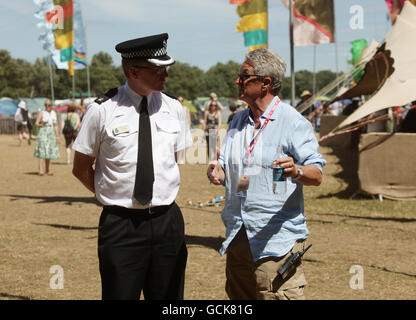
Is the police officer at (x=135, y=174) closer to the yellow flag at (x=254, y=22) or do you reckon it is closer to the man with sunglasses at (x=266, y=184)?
the man with sunglasses at (x=266, y=184)

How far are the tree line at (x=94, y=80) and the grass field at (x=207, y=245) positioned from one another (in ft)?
143

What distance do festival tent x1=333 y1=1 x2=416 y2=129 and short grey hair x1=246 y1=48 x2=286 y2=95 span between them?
7174mm

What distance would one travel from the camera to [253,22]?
36.6 feet

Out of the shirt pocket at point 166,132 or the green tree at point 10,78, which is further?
the green tree at point 10,78

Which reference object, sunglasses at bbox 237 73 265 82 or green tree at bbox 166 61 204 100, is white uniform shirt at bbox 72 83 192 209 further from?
green tree at bbox 166 61 204 100

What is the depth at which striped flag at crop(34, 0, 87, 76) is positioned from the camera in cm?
1944

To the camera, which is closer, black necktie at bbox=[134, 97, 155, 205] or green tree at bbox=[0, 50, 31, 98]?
black necktie at bbox=[134, 97, 155, 205]

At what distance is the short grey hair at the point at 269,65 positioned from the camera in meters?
3.45

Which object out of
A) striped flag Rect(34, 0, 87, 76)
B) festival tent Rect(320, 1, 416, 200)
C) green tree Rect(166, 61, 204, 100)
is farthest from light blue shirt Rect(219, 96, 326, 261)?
green tree Rect(166, 61, 204, 100)

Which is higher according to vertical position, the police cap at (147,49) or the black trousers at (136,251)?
the police cap at (147,49)

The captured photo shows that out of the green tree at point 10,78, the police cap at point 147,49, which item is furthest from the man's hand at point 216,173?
the green tree at point 10,78
